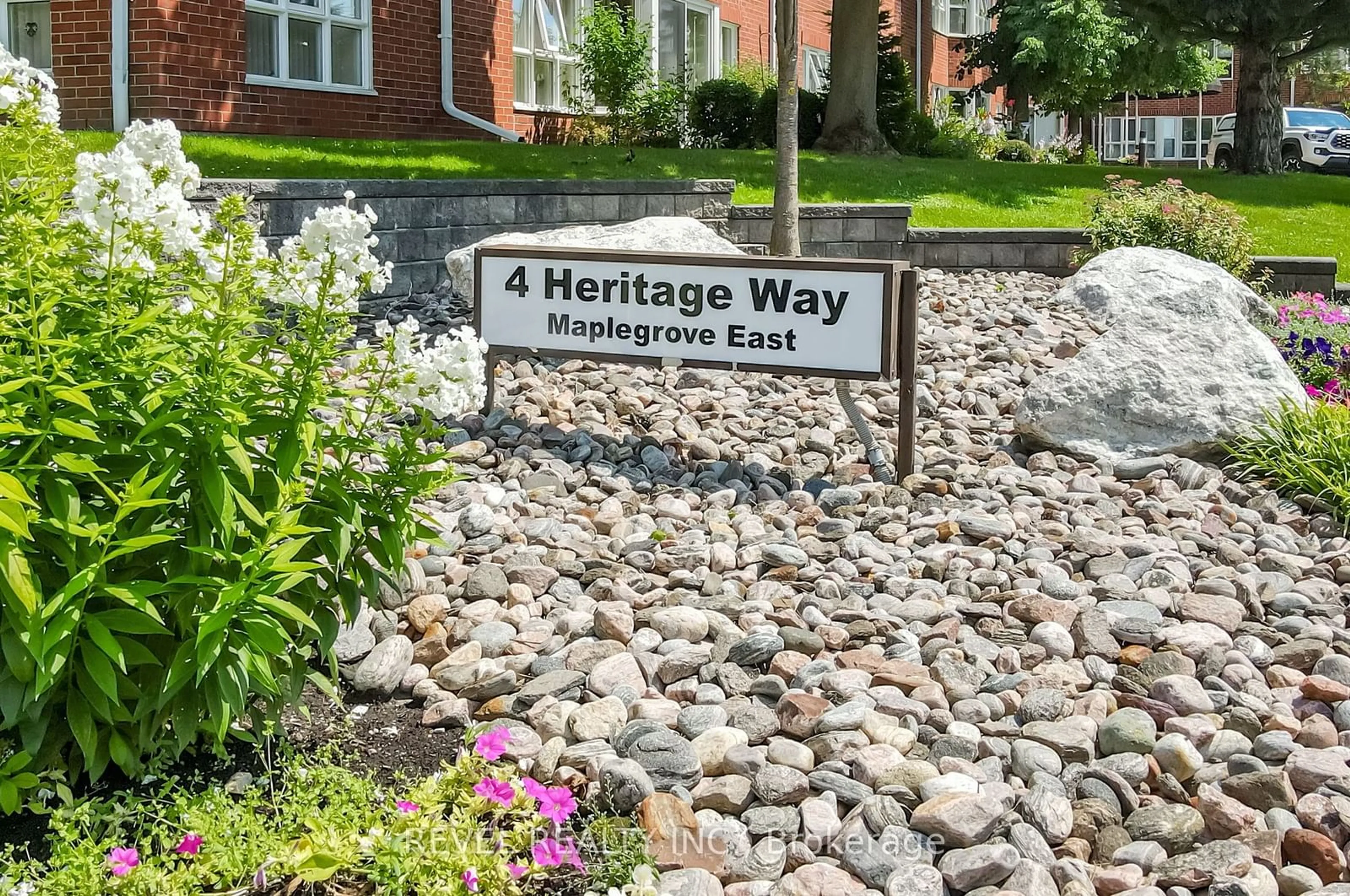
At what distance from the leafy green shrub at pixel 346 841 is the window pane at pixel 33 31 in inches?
435

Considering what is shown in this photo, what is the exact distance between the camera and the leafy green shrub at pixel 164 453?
8.39 feet

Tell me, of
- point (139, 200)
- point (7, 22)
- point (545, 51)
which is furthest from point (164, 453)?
point (545, 51)

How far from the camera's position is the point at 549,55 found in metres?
18.9

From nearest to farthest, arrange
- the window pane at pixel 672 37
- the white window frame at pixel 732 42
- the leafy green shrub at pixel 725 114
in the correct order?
the leafy green shrub at pixel 725 114
the window pane at pixel 672 37
the white window frame at pixel 732 42

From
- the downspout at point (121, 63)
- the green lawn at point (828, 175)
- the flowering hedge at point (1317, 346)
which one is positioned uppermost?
the downspout at point (121, 63)

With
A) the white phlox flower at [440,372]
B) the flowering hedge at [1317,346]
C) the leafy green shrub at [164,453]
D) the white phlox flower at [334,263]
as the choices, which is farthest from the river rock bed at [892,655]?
the flowering hedge at [1317,346]

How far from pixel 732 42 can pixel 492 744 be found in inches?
985

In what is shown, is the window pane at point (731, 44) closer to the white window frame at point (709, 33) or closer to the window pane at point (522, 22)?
the white window frame at point (709, 33)

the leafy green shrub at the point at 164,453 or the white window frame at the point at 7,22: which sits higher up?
the white window frame at the point at 7,22

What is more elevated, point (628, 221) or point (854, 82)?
point (854, 82)

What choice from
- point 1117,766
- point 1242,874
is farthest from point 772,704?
point 1242,874

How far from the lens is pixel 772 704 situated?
3.59m

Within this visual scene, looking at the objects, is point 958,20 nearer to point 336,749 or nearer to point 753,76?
point 753,76

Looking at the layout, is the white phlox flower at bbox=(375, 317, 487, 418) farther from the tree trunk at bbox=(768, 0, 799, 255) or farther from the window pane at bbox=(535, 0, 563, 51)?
the window pane at bbox=(535, 0, 563, 51)
